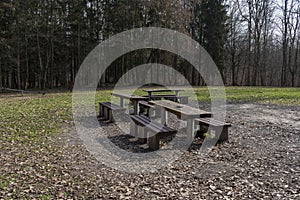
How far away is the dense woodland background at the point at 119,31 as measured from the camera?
20.5 meters

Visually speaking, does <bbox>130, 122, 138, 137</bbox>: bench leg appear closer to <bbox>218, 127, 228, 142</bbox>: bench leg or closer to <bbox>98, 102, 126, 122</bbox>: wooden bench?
<bbox>98, 102, 126, 122</bbox>: wooden bench


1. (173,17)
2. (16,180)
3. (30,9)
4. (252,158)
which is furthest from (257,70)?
(16,180)

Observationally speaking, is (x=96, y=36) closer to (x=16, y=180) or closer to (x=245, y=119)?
(x=245, y=119)

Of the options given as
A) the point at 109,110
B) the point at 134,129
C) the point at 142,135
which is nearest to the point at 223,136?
the point at 142,135

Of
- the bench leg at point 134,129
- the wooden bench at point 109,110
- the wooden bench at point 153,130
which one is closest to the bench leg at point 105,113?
the wooden bench at point 109,110

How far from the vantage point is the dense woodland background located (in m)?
20.5

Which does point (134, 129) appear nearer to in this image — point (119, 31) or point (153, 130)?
point (153, 130)

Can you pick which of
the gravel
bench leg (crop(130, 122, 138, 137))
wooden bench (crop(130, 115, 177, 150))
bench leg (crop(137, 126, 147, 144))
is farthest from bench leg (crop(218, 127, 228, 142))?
bench leg (crop(130, 122, 138, 137))

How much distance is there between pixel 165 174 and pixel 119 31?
72.0ft

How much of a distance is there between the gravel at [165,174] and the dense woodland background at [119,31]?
1662 cm

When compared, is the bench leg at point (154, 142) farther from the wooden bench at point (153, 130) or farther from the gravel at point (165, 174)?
the gravel at point (165, 174)

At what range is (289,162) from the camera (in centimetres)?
393

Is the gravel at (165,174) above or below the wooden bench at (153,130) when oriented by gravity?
below

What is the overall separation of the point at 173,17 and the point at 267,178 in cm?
1976
